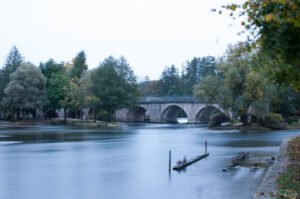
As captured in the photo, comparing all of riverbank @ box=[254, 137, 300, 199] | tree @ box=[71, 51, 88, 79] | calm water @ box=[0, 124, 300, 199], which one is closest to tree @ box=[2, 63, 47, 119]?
tree @ box=[71, 51, 88, 79]

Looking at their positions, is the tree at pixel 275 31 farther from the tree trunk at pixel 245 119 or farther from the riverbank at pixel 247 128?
the tree trunk at pixel 245 119

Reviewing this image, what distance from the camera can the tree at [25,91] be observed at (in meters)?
81.1

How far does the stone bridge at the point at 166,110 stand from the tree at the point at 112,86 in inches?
575

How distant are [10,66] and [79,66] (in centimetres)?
1657

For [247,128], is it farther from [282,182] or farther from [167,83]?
[167,83]

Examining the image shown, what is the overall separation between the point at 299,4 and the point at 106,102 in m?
70.8

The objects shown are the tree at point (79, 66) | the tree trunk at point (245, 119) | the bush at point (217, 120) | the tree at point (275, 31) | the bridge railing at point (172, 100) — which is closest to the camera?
the tree at point (275, 31)

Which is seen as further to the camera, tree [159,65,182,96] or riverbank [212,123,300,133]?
tree [159,65,182,96]

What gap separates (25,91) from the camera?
267 ft

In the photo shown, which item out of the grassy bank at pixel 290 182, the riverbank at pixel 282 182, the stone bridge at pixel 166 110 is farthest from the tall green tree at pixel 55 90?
the grassy bank at pixel 290 182

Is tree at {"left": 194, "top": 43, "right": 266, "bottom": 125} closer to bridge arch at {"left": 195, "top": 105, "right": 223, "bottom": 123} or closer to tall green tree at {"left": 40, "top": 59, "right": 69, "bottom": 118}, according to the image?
bridge arch at {"left": 195, "top": 105, "right": 223, "bottom": 123}

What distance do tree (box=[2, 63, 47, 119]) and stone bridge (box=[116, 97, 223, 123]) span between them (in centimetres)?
2203

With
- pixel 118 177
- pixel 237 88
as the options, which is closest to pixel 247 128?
pixel 237 88

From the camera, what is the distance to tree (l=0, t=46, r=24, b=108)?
92.2 m
